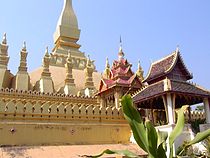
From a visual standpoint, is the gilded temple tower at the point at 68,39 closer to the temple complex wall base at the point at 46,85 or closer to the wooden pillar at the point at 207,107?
the temple complex wall base at the point at 46,85

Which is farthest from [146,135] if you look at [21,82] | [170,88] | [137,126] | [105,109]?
[21,82]

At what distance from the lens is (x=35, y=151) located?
9.42 meters

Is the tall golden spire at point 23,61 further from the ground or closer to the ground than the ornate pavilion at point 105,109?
further from the ground

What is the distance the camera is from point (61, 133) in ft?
34.8

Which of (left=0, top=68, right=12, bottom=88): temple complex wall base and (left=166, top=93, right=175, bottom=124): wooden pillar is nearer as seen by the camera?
(left=166, top=93, right=175, bottom=124): wooden pillar

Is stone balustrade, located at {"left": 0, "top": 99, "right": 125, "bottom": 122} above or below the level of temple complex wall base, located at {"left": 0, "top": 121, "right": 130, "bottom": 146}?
above

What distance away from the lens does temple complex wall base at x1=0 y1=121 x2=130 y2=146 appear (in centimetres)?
977

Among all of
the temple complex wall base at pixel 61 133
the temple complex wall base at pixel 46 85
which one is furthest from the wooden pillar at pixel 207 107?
the temple complex wall base at pixel 46 85

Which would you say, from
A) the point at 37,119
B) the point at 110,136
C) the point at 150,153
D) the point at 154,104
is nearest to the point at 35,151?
the point at 37,119

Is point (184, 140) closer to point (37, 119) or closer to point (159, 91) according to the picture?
point (159, 91)

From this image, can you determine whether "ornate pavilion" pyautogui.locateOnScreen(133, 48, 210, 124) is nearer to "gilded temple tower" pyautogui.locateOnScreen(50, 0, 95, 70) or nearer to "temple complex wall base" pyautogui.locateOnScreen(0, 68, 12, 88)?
"temple complex wall base" pyautogui.locateOnScreen(0, 68, 12, 88)

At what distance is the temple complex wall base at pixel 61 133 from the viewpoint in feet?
32.1

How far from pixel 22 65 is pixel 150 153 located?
1561cm

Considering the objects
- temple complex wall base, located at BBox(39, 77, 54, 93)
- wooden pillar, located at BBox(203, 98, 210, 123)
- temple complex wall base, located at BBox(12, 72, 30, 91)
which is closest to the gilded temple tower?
temple complex wall base, located at BBox(39, 77, 54, 93)
